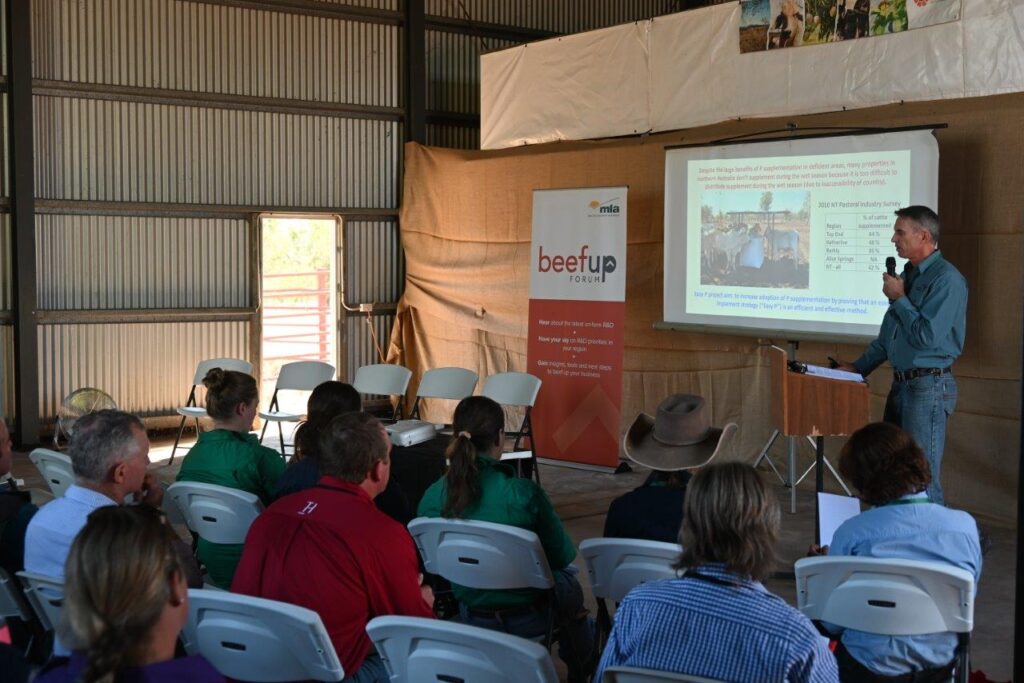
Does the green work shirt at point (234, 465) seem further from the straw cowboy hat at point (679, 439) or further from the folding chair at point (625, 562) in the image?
the folding chair at point (625, 562)

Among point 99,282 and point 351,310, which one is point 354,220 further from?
point 99,282

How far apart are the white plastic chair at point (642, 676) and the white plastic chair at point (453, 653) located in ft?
0.40

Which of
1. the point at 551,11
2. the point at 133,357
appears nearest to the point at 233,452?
the point at 133,357

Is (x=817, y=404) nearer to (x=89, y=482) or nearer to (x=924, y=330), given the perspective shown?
(x=924, y=330)

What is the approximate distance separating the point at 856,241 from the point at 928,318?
195 cm

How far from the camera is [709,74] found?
8562mm

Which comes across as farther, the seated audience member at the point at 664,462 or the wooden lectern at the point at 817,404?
the wooden lectern at the point at 817,404

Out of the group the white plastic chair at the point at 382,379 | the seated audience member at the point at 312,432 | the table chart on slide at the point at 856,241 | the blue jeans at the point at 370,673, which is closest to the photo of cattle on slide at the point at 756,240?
the table chart on slide at the point at 856,241

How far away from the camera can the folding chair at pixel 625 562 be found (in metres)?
3.33

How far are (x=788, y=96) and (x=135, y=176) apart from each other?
568cm

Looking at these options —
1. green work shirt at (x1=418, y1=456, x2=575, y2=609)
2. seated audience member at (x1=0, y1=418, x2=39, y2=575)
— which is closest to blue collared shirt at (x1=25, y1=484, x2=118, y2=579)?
seated audience member at (x1=0, y1=418, x2=39, y2=575)

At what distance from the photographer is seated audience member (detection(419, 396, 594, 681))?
3822 mm

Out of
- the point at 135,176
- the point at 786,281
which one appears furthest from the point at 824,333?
the point at 135,176

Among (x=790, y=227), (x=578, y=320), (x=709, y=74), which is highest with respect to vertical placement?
(x=709, y=74)
